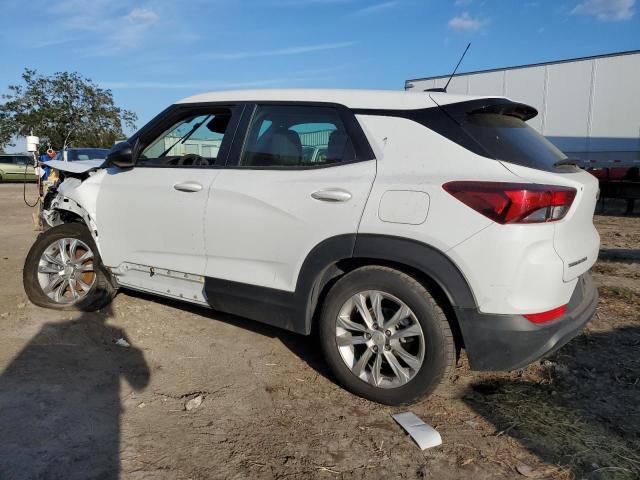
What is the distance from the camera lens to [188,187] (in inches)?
137

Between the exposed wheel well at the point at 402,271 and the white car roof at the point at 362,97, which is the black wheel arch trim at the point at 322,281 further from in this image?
the white car roof at the point at 362,97

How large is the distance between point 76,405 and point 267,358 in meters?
1.26

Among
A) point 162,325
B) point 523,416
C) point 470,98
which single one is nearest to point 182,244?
point 162,325

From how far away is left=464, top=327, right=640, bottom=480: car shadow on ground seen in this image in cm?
244

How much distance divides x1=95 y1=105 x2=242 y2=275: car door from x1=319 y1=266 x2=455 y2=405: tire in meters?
1.09

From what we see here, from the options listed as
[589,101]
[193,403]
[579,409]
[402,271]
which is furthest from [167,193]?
[589,101]

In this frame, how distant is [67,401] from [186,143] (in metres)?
2.00

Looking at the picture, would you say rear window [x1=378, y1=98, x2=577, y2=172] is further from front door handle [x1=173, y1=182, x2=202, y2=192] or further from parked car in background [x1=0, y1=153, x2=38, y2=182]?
parked car in background [x1=0, y1=153, x2=38, y2=182]

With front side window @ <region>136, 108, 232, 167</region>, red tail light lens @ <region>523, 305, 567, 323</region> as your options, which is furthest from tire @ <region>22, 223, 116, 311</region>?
red tail light lens @ <region>523, 305, 567, 323</region>

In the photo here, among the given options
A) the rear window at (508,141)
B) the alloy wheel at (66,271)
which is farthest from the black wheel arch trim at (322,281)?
the alloy wheel at (66,271)

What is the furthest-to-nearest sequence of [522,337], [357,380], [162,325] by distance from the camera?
[162,325], [357,380], [522,337]

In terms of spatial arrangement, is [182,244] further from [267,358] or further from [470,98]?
[470,98]

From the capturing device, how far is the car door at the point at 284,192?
9.55ft

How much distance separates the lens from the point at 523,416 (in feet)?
9.29
